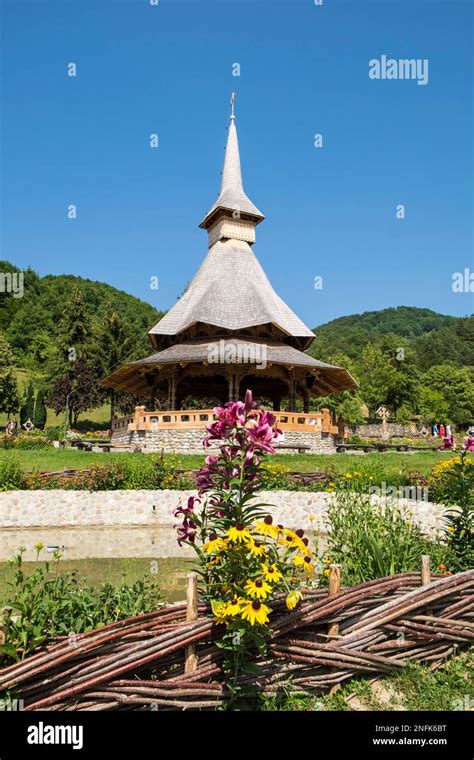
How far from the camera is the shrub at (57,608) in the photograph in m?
3.11

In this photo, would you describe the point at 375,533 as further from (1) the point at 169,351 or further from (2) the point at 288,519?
(1) the point at 169,351

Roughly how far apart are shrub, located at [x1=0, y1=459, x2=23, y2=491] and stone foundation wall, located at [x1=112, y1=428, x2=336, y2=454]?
25.6 ft

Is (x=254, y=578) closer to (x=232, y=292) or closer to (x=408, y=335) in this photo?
(x=232, y=292)

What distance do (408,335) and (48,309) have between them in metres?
77.3

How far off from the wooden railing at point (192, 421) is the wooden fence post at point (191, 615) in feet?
54.7

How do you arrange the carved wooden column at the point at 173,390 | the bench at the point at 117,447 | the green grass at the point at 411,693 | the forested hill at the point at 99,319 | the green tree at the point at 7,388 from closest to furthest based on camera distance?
the green grass at the point at 411,693
the bench at the point at 117,447
the carved wooden column at the point at 173,390
the green tree at the point at 7,388
the forested hill at the point at 99,319

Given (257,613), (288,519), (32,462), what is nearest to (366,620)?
(257,613)

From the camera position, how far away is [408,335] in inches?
4624

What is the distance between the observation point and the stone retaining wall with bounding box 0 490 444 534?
1176 cm

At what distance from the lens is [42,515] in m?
11.9

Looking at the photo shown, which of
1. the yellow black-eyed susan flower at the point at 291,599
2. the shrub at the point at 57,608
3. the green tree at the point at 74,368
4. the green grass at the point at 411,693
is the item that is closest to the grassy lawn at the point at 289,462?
the green grass at the point at 411,693

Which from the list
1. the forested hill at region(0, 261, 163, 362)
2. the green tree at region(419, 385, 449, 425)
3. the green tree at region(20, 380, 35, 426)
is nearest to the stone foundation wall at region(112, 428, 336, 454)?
the green tree at region(20, 380, 35, 426)

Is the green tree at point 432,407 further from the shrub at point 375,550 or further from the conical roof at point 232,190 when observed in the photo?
the shrub at point 375,550
